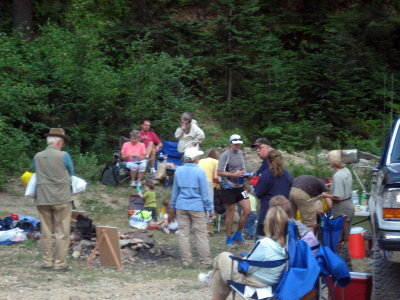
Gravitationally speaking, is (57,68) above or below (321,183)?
above

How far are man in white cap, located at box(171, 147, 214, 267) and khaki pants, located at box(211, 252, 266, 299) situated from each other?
317 centimetres

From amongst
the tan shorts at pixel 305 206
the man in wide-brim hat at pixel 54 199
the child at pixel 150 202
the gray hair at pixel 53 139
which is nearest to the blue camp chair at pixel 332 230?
the tan shorts at pixel 305 206

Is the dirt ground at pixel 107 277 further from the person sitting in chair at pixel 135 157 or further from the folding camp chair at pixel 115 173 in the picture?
the folding camp chair at pixel 115 173

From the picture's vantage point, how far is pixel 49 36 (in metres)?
17.0

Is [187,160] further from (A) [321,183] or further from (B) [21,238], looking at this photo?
(B) [21,238]

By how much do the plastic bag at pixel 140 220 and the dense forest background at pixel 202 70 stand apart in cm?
316

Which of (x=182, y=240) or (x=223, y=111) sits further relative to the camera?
(x=223, y=111)

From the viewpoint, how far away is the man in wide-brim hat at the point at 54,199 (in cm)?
910

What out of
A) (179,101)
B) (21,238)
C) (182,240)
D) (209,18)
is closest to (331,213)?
(182,240)

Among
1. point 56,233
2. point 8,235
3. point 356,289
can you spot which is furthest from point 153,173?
point 356,289

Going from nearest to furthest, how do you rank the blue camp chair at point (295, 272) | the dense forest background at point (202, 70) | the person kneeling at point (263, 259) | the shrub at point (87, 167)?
1. the blue camp chair at point (295, 272)
2. the person kneeling at point (263, 259)
3. the shrub at point (87, 167)
4. the dense forest background at point (202, 70)

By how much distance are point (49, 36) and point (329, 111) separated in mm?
8102

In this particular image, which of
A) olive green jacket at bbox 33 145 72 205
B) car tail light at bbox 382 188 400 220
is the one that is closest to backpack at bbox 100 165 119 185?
olive green jacket at bbox 33 145 72 205

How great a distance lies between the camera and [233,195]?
452 inches
